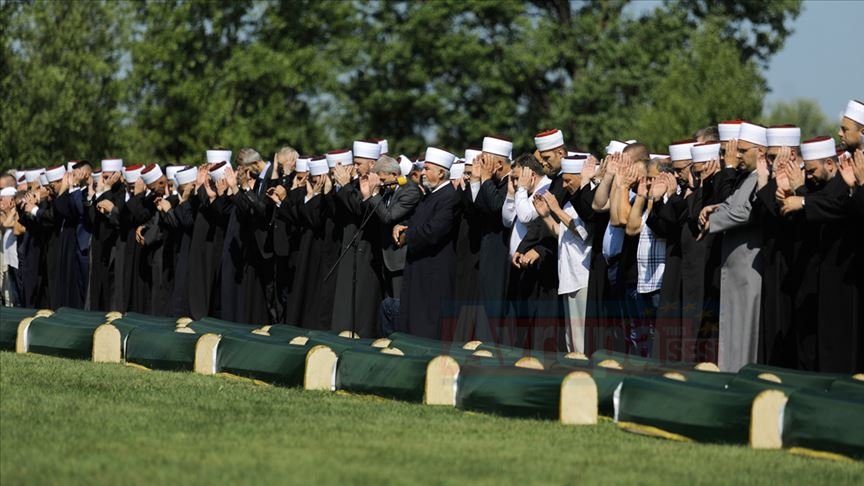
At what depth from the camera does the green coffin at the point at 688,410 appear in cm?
1109

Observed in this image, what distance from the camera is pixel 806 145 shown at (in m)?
14.0

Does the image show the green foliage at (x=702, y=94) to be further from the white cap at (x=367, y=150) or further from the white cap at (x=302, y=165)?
the white cap at (x=367, y=150)

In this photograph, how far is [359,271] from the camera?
19797 mm

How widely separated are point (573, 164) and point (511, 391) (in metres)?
4.27

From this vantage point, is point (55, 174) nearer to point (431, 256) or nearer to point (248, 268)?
point (248, 268)

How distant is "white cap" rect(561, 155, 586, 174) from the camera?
16234 mm

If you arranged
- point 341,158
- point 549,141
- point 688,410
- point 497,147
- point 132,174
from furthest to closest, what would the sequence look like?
point 132,174 < point 341,158 < point 497,147 < point 549,141 < point 688,410

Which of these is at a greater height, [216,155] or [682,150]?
[216,155]

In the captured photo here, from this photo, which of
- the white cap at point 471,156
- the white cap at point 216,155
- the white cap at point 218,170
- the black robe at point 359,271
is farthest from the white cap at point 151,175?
the white cap at point 471,156

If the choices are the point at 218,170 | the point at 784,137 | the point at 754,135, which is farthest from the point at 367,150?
the point at 784,137

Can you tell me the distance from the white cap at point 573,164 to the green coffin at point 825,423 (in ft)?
18.4

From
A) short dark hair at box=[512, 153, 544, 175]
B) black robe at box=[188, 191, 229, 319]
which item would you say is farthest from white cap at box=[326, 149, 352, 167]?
short dark hair at box=[512, 153, 544, 175]

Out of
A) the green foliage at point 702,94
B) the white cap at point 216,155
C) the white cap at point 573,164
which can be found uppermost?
the green foliage at point 702,94

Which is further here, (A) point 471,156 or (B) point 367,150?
(B) point 367,150
